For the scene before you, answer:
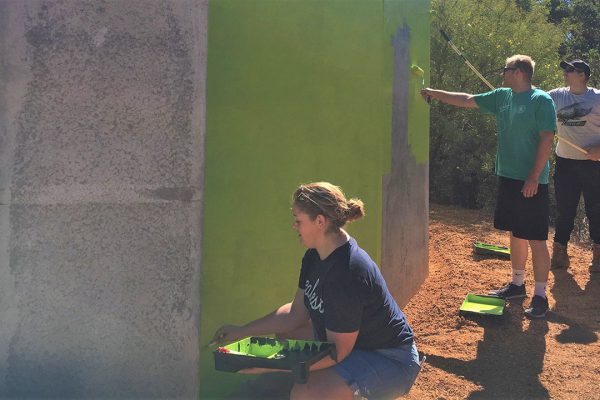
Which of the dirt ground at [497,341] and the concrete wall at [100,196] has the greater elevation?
the concrete wall at [100,196]

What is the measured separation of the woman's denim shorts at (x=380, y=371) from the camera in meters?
2.58

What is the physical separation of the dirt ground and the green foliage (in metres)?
2.93

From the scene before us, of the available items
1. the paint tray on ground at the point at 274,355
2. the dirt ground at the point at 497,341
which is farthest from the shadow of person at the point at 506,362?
the paint tray on ground at the point at 274,355

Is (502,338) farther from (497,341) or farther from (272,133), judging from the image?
(272,133)

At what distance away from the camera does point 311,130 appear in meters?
3.84

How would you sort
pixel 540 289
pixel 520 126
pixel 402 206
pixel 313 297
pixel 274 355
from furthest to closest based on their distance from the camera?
pixel 402 206 → pixel 540 289 → pixel 520 126 → pixel 313 297 → pixel 274 355

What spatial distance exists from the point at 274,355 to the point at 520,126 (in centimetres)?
303

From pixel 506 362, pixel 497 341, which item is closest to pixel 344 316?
pixel 506 362

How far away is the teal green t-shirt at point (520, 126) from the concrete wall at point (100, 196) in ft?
9.18

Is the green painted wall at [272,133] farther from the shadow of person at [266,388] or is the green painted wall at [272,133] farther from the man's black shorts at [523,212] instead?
the man's black shorts at [523,212]

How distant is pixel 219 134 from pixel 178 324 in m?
1.03

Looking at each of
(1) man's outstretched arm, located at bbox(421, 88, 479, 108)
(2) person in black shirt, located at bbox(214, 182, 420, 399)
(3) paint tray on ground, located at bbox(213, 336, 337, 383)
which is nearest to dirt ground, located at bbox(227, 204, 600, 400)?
(3) paint tray on ground, located at bbox(213, 336, 337, 383)

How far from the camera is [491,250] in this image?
21.1 ft

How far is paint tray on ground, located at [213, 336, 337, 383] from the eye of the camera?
241cm
